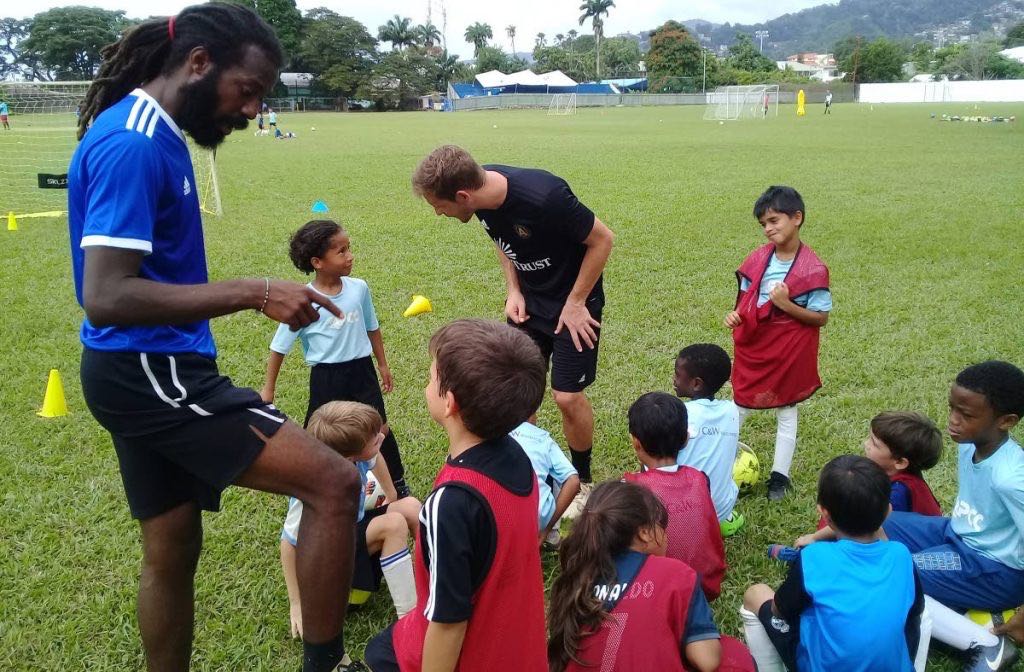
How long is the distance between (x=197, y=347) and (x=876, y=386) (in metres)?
4.54

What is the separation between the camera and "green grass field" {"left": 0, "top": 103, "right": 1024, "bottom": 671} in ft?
10.1

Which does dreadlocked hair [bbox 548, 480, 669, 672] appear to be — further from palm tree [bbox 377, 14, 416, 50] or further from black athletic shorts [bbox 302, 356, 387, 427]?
palm tree [bbox 377, 14, 416, 50]

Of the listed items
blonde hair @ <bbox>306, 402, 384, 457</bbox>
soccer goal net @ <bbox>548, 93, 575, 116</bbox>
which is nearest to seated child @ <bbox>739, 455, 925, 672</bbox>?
blonde hair @ <bbox>306, 402, 384, 457</bbox>

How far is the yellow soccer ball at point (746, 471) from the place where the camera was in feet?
12.6

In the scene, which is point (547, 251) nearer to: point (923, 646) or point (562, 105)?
point (923, 646)

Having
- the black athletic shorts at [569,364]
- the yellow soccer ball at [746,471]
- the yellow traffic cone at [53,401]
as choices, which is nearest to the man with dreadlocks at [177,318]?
the black athletic shorts at [569,364]

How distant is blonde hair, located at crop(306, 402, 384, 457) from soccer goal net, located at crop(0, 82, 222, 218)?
695 centimetres

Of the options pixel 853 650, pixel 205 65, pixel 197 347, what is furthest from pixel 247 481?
pixel 853 650

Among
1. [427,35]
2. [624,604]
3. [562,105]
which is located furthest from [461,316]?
[427,35]

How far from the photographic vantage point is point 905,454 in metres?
3.13

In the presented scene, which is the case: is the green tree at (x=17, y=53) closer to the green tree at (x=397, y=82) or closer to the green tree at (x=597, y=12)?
the green tree at (x=397, y=82)

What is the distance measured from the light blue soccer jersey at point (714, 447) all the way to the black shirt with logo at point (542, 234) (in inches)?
36.3

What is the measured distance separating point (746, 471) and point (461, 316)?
3448 mm

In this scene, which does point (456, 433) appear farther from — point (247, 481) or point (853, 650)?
point (853, 650)
